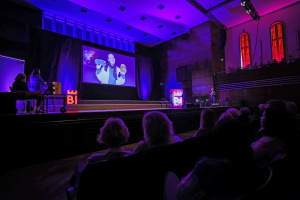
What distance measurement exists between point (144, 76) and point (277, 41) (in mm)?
7564

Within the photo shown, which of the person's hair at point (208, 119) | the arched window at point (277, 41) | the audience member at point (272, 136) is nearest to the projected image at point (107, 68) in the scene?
the person's hair at point (208, 119)

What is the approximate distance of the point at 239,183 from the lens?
0.75 m

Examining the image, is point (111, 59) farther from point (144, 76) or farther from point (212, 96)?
point (212, 96)

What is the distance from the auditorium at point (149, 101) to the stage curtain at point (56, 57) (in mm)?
42

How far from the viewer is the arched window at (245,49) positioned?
914cm

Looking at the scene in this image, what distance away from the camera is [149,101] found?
28.2 feet

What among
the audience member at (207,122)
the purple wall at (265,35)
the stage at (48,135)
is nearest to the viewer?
the audience member at (207,122)

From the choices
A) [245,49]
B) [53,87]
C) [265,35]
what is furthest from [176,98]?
[265,35]

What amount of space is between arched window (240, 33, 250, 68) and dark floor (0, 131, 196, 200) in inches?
398

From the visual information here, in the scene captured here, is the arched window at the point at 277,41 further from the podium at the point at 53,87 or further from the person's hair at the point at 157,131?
the podium at the point at 53,87

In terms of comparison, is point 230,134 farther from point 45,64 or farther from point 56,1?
point 56,1

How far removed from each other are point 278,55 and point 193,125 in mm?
6638

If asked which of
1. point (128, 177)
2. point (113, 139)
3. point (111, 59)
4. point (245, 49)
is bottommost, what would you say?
point (128, 177)

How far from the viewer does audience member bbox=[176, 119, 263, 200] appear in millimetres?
732
